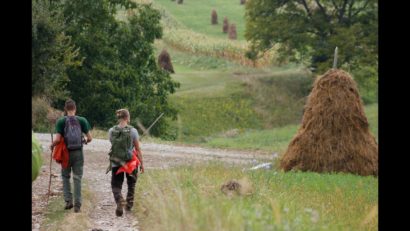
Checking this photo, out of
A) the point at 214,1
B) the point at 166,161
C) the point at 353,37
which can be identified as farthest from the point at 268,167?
the point at 214,1

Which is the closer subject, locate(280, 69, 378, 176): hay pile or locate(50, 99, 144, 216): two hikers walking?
locate(50, 99, 144, 216): two hikers walking

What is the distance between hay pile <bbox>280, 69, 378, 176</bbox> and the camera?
1814 cm

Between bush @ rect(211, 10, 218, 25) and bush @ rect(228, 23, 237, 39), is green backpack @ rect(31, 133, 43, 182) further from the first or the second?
bush @ rect(211, 10, 218, 25)

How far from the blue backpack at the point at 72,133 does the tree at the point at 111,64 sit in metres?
20.7

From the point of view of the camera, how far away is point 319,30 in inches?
1807

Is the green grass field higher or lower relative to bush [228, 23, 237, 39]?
higher

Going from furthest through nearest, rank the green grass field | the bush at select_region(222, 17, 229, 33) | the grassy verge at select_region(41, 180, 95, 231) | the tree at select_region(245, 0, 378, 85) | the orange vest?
the green grass field → the bush at select_region(222, 17, 229, 33) → the tree at select_region(245, 0, 378, 85) → the orange vest → the grassy verge at select_region(41, 180, 95, 231)

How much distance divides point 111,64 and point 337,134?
56.3ft

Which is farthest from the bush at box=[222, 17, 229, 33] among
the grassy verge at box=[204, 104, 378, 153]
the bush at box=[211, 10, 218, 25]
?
the grassy verge at box=[204, 104, 378, 153]

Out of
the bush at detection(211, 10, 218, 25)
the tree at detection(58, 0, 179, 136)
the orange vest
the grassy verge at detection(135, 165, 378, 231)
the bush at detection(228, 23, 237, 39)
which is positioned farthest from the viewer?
the bush at detection(211, 10, 218, 25)

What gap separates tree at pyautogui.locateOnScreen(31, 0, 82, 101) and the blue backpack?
17.4 meters

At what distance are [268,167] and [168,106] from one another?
15.6 m
